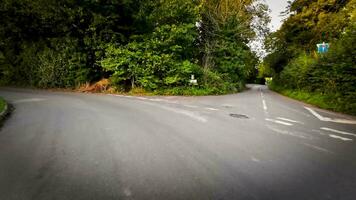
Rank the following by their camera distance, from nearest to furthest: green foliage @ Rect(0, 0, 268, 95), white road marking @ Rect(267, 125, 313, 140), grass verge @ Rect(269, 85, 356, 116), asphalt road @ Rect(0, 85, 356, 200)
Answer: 1. asphalt road @ Rect(0, 85, 356, 200)
2. white road marking @ Rect(267, 125, 313, 140)
3. grass verge @ Rect(269, 85, 356, 116)
4. green foliage @ Rect(0, 0, 268, 95)

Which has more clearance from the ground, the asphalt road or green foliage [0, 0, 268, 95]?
green foliage [0, 0, 268, 95]

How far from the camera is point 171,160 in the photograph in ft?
13.5

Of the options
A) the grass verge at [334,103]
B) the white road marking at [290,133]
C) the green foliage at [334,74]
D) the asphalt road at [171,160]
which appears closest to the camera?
the asphalt road at [171,160]

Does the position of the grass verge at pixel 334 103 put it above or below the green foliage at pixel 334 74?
below

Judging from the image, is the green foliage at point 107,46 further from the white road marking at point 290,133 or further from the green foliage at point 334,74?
the white road marking at point 290,133

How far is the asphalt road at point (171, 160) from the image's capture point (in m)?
3.08

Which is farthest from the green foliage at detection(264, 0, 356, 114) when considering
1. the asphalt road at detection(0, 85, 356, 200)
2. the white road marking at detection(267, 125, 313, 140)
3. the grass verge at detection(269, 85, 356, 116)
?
the white road marking at detection(267, 125, 313, 140)

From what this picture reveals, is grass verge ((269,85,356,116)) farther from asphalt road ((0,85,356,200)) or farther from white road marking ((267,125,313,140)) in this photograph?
white road marking ((267,125,313,140))

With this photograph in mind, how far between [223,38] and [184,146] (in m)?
21.3

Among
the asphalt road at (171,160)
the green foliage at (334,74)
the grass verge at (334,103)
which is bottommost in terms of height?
the asphalt road at (171,160)

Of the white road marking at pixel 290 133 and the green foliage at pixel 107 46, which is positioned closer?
the white road marking at pixel 290 133

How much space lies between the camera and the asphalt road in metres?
3.08

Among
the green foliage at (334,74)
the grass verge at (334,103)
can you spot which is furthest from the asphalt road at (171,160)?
the green foliage at (334,74)

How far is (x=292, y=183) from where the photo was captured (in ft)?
11.1
